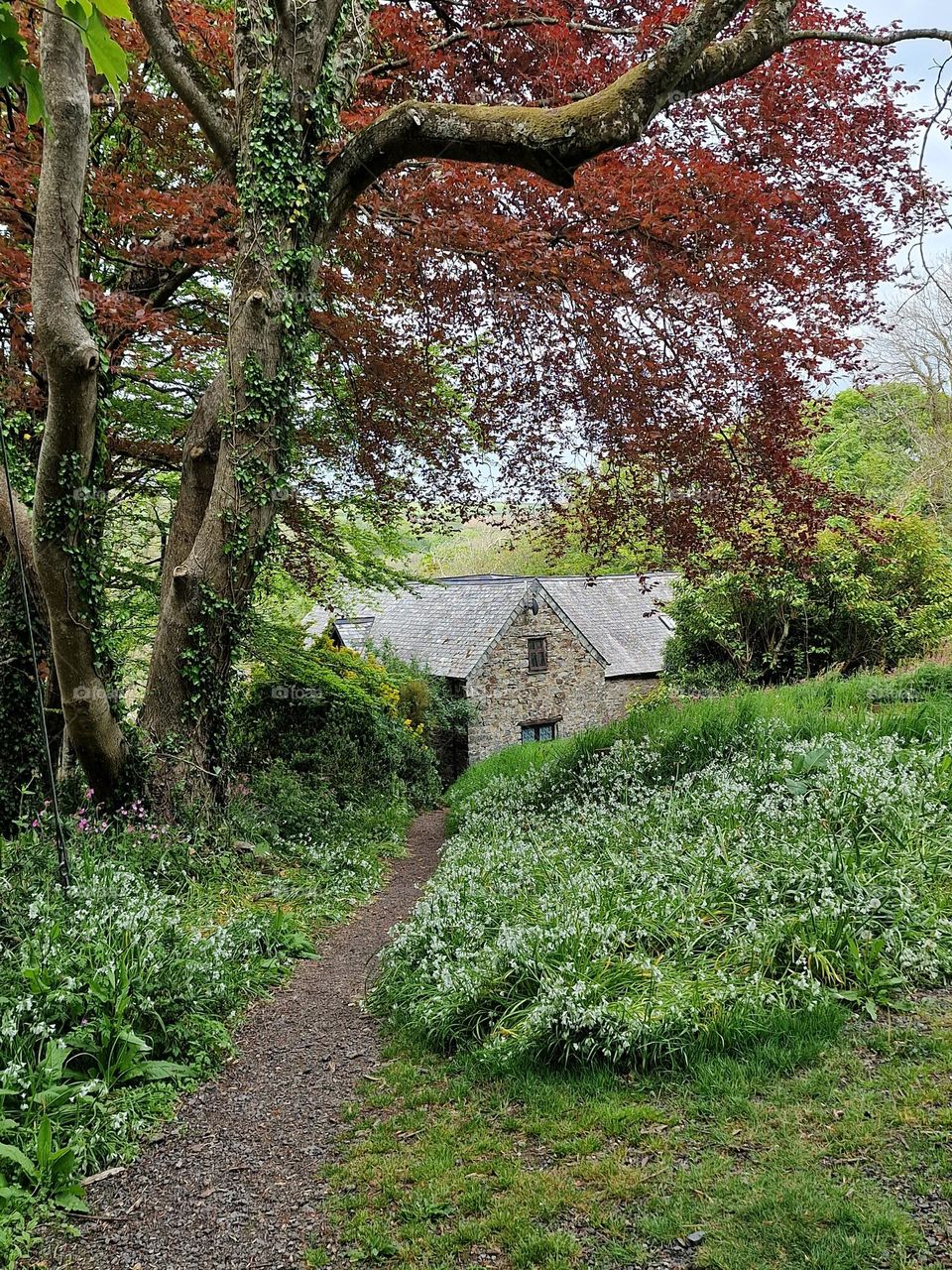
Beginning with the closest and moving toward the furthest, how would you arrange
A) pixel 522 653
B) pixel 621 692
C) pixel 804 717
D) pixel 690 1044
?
pixel 690 1044 < pixel 804 717 < pixel 522 653 < pixel 621 692

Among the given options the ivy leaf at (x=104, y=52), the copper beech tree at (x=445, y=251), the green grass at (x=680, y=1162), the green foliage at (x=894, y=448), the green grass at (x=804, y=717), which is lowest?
the green grass at (x=680, y=1162)

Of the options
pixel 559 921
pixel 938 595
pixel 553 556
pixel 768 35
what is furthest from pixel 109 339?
pixel 938 595

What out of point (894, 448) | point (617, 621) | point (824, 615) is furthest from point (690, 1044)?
point (894, 448)

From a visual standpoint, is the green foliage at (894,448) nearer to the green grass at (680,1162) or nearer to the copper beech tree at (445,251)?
the copper beech tree at (445,251)

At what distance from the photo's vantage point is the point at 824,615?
Result: 624 inches

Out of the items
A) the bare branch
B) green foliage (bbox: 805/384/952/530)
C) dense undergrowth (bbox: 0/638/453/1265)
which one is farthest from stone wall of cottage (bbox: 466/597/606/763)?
the bare branch

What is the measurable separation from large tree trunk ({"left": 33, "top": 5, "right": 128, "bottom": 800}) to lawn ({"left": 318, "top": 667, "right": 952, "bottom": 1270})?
2.77 metres

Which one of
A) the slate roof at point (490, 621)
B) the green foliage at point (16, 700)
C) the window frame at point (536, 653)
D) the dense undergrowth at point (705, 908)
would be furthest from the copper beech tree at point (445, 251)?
the window frame at point (536, 653)

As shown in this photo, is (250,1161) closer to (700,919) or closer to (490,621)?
(700,919)

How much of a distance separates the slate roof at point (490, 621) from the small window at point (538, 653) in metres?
0.97

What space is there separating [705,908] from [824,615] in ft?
43.2

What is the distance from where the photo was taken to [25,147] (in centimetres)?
672

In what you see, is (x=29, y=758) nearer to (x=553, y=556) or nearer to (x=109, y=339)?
(x=109, y=339)

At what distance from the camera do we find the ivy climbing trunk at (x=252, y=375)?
18.8ft
